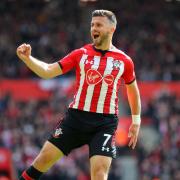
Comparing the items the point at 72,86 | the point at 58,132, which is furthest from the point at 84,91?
the point at 72,86

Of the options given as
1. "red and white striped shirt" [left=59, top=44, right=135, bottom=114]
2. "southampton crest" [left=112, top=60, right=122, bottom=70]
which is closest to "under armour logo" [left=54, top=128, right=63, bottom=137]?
"red and white striped shirt" [left=59, top=44, right=135, bottom=114]

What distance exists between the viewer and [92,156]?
358 inches

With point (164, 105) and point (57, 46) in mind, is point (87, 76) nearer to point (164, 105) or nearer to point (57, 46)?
point (164, 105)

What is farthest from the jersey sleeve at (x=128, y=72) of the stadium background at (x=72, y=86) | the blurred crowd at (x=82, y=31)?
the blurred crowd at (x=82, y=31)

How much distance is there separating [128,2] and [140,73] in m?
3.43

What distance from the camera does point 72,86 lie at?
2161cm

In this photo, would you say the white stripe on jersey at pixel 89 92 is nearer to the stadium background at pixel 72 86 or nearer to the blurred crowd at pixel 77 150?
the stadium background at pixel 72 86

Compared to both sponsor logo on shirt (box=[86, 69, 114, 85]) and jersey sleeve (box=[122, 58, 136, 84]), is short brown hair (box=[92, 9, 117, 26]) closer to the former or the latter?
jersey sleeve (box=[122, 58, 136, 84])

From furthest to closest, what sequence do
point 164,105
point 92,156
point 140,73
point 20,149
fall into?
1. point 140,73
2. point 164,105
3. point 20,149
4. point 92,156

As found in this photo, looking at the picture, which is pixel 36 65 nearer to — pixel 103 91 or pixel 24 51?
pixel 24 51

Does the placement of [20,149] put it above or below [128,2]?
below

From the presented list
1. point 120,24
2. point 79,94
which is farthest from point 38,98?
point 79,94

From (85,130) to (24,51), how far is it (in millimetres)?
1196

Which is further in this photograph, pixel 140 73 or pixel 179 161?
pixel 140 73
